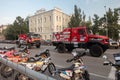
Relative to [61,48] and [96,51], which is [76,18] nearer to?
[61,48]

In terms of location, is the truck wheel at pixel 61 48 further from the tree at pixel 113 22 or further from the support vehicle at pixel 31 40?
the tree at pixel 113 22

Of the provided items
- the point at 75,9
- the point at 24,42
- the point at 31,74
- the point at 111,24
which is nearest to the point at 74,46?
the point at 24,42

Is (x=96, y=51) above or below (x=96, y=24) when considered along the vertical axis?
below

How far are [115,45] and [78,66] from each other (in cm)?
2682

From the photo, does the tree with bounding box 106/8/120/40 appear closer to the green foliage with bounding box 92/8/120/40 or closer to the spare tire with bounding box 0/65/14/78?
the green foliage with bounding box 92/8/120/40

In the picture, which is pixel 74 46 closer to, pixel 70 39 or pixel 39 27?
pixel 70 39

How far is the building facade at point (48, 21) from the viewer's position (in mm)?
75406

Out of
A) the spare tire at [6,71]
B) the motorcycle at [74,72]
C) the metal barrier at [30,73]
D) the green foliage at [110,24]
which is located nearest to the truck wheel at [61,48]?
the motorcycle at [74,72]

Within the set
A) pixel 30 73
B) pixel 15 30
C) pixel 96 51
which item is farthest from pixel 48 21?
pixel 30 73

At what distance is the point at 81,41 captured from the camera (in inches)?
813

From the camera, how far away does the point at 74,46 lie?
71.3 feet

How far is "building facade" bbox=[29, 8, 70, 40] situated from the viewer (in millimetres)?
75406

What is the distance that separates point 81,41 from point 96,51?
1987 mm

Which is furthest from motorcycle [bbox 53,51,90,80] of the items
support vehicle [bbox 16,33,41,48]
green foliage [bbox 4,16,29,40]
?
green foliage [bbox 4,16,29,40]
